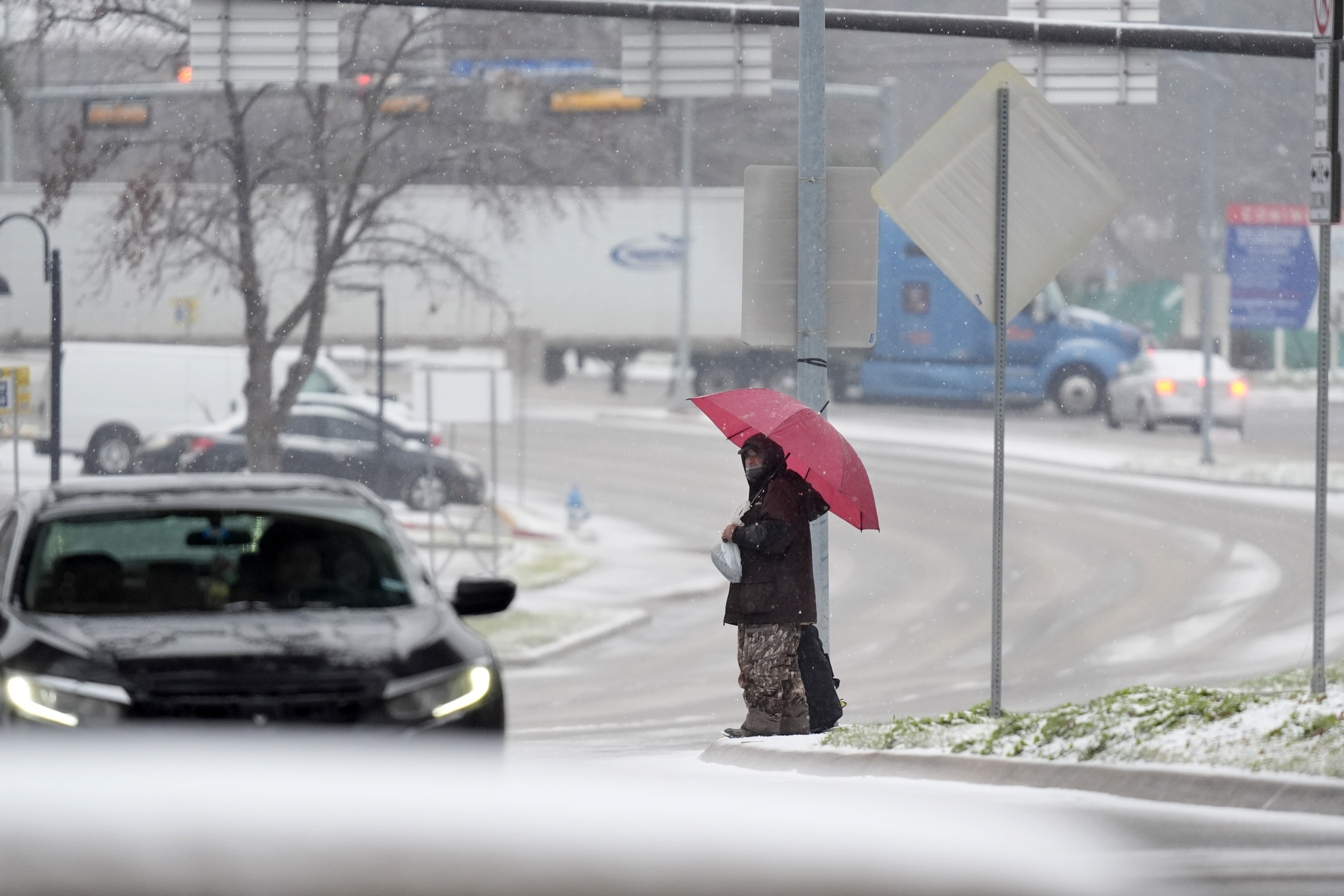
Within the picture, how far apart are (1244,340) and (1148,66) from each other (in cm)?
4725

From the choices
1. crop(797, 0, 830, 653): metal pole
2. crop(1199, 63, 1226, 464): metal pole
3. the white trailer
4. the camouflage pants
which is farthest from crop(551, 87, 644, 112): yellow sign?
the camouflage pants

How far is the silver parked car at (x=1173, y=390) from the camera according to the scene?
121 feet

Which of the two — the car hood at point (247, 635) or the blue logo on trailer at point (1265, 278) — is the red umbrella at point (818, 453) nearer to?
the car hood at point (247, 635)

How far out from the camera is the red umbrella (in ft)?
25.2

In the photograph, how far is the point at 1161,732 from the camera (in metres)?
6.24

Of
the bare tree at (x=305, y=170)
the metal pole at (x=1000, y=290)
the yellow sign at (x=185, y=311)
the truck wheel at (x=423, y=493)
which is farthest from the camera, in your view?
the yellow sign at (x=185, y=311)

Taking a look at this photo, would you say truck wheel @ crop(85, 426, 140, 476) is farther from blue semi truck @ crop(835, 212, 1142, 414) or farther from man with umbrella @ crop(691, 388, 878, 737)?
man with umbrella @ crop(691, 388, 878, 737)

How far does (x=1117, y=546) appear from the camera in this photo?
28.4 metres

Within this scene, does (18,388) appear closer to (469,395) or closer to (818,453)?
(469,395)

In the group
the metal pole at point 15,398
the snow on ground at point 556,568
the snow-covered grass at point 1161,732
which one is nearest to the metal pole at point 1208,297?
A: the snow on ground at point 556,568

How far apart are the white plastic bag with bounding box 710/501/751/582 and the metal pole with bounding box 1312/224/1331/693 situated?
2.29m

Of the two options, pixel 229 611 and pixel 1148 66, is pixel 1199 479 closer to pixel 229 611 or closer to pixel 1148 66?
pixel 1148 66

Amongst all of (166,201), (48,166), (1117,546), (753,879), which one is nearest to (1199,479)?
(1117,546)

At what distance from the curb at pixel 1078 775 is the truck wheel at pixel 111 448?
2838 centimetres
